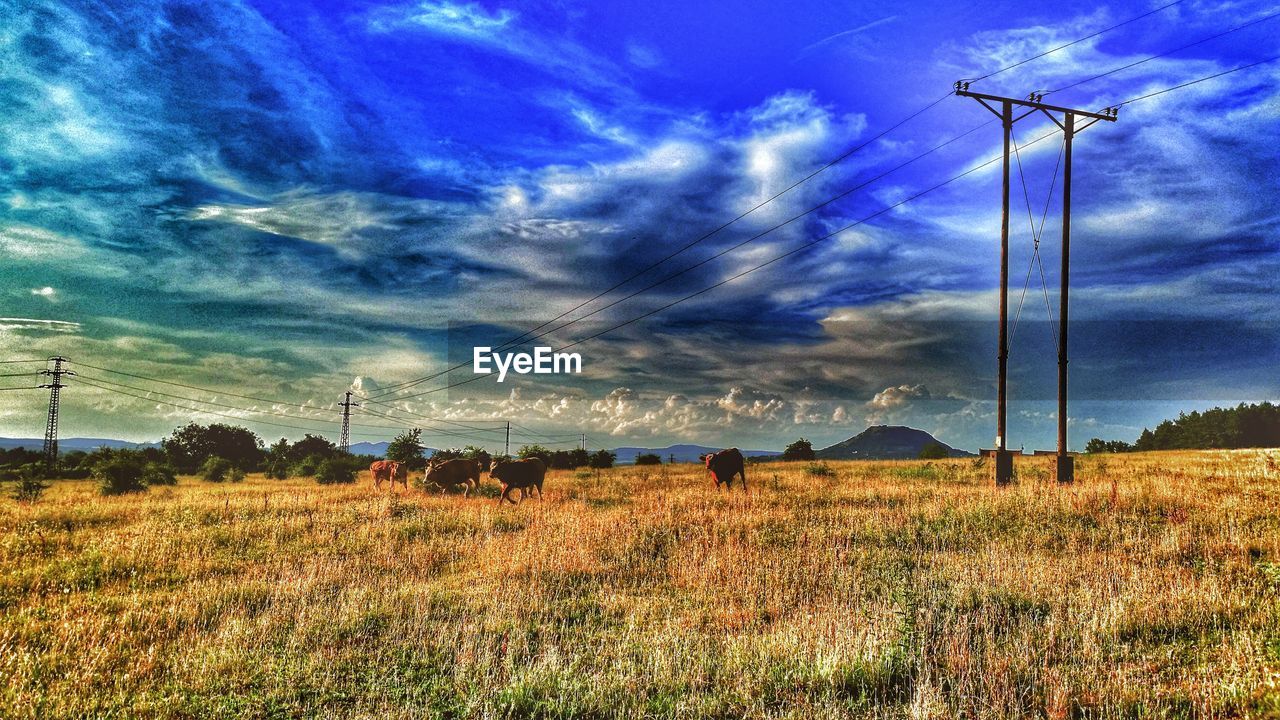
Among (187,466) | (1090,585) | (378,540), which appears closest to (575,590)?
(378,540)

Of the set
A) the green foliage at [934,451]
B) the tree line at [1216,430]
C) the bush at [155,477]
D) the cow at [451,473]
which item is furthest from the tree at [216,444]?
the tree line at [1216,430]

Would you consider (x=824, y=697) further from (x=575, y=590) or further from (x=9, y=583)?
(x=9, y=583)

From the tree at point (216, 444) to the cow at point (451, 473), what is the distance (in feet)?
136

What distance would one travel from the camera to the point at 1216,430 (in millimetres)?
86812

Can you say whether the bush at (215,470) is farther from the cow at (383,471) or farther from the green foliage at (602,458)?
the green foliage at (602,458)

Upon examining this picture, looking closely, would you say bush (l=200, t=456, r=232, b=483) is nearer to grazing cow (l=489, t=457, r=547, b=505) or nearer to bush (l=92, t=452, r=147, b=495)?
bush (l=92, t=452, r=147, b=495)

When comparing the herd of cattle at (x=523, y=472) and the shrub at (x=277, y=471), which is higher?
the herd of cattle at (x=523, y=472)

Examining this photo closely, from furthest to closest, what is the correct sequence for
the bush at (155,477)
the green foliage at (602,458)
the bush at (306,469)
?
the green foliage at (602,458) < the bush at (306,469) < the bush at (155,477)

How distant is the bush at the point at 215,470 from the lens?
154 ft

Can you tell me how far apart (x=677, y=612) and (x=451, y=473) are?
21.3 metres

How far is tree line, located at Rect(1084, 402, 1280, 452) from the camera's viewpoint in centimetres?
8262

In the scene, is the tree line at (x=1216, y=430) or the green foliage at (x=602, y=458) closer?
the green foliage at (x=602, y=458)

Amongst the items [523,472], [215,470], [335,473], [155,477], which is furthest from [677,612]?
[215,470]

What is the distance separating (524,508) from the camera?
72.2ft
